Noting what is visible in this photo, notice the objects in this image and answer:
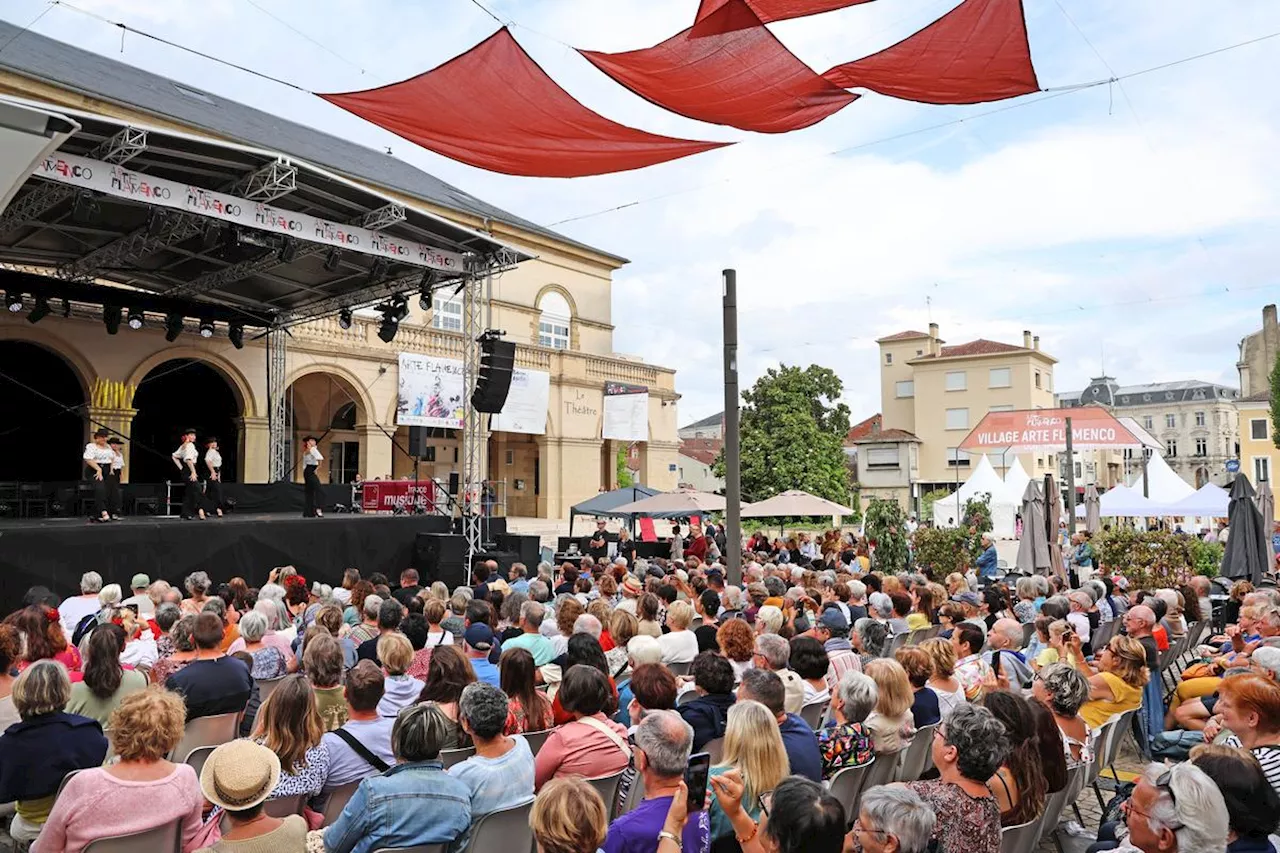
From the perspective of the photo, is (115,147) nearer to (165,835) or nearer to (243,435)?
(165,835)

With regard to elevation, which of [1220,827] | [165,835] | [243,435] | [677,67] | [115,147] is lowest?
[165,835]

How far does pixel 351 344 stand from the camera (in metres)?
22.0

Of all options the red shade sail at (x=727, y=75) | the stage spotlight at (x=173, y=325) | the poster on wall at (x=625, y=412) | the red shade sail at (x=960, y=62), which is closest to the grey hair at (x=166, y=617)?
the red shade sail at (x=727, y=75)

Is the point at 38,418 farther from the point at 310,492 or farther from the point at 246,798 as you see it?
the point at 246,798

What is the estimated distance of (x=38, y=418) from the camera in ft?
59.8

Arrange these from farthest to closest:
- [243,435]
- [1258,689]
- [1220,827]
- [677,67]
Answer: [243,435]
[677,67]
[1258,689]
[1220,827]

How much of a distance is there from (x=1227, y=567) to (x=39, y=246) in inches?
673

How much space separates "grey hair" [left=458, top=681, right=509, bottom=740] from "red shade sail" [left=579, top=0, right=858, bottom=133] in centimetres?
467

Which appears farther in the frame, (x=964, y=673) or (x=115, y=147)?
(x=115, y=147)

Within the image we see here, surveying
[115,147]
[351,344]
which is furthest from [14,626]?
[351,344]

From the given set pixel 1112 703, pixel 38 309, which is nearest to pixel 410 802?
pixel 1112 703

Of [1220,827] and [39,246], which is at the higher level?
[39,246]

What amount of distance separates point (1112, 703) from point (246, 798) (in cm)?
417

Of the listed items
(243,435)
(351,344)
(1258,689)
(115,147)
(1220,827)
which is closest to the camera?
(1220,827)
